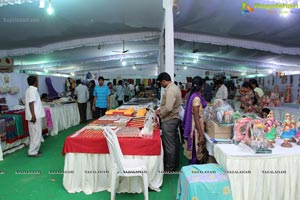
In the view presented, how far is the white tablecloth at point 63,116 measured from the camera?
646 centimetres

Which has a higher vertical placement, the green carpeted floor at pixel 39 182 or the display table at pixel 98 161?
the display table at pixel 98 161

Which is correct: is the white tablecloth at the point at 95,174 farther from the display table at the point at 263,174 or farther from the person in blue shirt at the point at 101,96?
the person in blue shirt at the point at 101,96

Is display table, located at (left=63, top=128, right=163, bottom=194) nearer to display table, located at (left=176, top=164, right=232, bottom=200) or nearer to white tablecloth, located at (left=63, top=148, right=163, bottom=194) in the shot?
white tablecloth, located at (left=63, top=148, right=163, bottom=194)

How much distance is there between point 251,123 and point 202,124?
3.07 feet

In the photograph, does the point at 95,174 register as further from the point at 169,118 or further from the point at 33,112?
the point at 33,112

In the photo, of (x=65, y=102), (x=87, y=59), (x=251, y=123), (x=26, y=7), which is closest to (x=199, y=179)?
(x=251, y=123)

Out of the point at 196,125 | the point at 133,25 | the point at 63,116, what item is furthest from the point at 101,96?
the point at 196,125

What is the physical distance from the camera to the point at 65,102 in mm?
7547

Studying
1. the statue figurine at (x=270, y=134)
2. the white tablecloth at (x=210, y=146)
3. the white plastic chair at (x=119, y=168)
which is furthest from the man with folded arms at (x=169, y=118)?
the statue figurine at (x=270, y=134)

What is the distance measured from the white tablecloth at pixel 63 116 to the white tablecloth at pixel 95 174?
370cm

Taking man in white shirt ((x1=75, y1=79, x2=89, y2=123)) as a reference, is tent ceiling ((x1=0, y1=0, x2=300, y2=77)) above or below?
above

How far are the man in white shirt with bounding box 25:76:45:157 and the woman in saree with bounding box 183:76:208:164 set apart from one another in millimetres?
2606

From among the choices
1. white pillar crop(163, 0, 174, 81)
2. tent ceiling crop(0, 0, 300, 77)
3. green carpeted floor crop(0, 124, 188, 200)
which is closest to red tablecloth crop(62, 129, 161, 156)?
green carpeted floor crop(0, 124, 188, 200)

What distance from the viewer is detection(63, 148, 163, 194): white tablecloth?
115 inches
